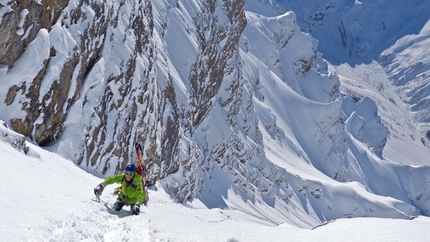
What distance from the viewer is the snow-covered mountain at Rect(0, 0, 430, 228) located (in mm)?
19000

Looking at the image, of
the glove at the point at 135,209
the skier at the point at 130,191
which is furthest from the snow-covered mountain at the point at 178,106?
the glove at the point at 135,209

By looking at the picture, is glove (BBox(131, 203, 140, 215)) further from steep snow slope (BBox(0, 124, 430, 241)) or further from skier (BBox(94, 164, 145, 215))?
steep snow slope (BBox(0, 124, 430, 241))

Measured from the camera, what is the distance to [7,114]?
57.5 feet

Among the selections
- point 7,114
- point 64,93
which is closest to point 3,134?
point 7,114

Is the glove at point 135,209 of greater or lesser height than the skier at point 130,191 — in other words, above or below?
below

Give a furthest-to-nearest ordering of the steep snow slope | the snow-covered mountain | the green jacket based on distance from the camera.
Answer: the snow-covered mountain
the green jacket
the steep snow slope

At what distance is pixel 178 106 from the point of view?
41844mm

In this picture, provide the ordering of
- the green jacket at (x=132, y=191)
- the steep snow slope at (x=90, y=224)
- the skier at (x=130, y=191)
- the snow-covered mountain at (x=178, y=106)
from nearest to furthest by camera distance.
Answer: the steep snow slope at (x=90, y=224), the skier at (x=130, y=191), the green jacket at (x=132, y=191), the snow-covered mountain at (x=178, y=106)

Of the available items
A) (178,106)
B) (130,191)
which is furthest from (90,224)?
(178,106)

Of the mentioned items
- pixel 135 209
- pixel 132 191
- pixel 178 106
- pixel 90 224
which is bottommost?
pixel 178 106

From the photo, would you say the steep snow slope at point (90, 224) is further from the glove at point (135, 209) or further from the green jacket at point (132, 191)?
the green jacket at point (132, 191)

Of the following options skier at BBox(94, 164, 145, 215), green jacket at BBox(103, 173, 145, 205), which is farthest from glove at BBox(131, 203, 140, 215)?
green jacket at BBox(103, 173, 145, 205)

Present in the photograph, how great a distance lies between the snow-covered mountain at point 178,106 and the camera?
62.3 feet

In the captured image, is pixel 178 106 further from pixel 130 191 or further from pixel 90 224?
pixel 90 224
